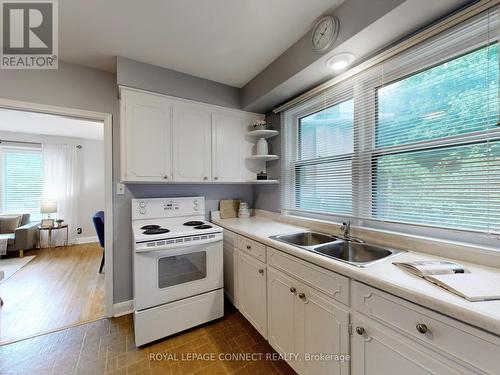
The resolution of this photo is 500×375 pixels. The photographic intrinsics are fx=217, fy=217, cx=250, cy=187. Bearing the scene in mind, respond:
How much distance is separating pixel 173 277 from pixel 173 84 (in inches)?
73.4

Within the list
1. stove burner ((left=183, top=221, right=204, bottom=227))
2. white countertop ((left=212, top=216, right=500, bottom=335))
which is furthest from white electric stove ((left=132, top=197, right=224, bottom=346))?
white countertop ((left=212, top=216, right=500, bottom=335))

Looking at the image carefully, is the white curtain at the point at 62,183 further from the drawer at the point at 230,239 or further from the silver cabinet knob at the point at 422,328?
the silver cabinet knob at the point at 422,328

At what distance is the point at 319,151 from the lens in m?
2.11

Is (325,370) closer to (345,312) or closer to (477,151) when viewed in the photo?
(345,312)

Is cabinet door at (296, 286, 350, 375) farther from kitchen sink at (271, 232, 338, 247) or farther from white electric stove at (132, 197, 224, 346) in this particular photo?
white electric stove at (132, 197, 224, 346)

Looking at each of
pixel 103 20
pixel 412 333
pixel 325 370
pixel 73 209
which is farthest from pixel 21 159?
pixel 412 333

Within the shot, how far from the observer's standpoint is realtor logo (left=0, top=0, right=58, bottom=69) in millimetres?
1447

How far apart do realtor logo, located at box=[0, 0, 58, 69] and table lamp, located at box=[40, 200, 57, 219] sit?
3.58 metres

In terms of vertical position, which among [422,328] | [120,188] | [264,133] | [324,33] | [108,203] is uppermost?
[324,33]

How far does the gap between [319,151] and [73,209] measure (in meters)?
5.43

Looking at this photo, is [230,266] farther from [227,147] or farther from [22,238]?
[22,238]

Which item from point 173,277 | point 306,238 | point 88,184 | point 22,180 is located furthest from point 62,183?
point 306,238

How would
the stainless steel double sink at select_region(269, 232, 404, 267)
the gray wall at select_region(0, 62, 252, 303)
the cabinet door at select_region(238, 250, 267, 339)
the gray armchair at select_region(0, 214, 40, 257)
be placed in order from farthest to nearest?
the gray armchair at select_region(0, 214, 40, 257) → the gray wall at select_region(0, 62, 252, 303) → the cabinet door at select_region(238, 250, 267, 339) → the stainless steel double sink at select_region(269, 232, 404, 267)

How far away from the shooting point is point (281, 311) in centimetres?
152
